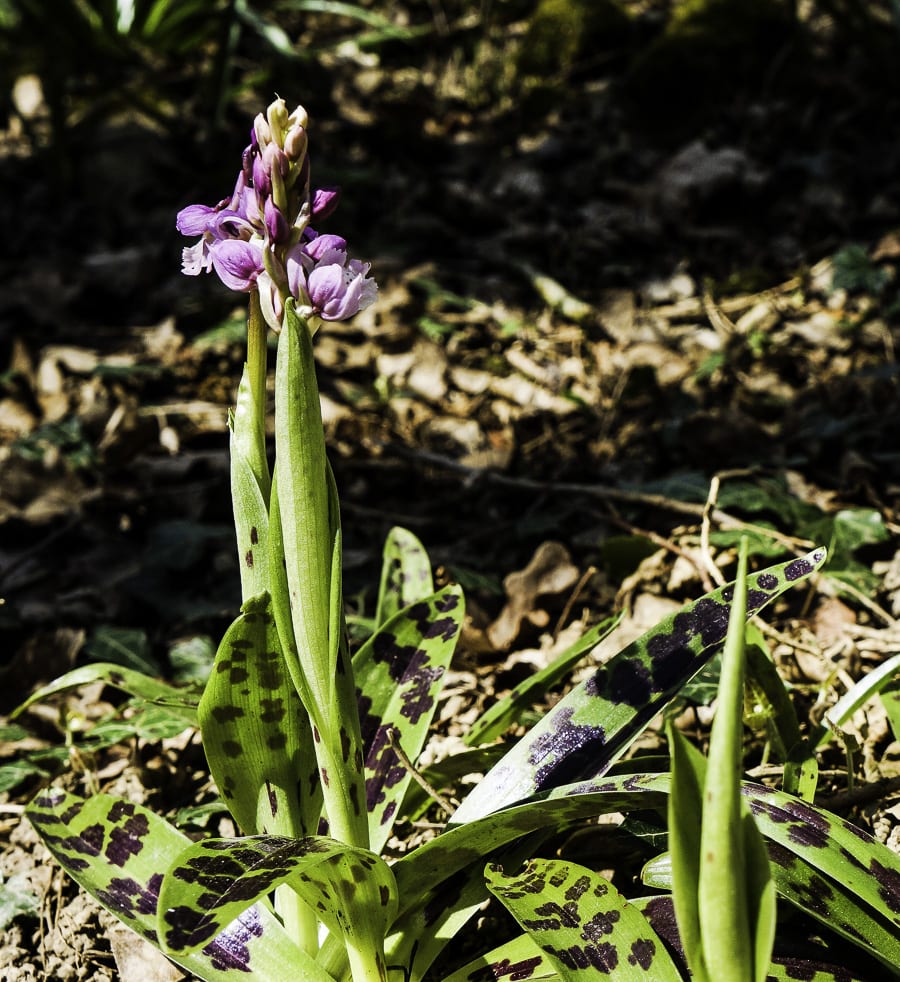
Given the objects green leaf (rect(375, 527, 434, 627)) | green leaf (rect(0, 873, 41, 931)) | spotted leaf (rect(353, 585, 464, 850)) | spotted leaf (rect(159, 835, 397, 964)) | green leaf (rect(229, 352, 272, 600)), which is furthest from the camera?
green leaf (rect(375, 527, 434, 627))

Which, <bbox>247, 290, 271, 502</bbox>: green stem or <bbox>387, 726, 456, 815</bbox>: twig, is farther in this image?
<bbox>387, 726, 456, 815</bbox>: twig

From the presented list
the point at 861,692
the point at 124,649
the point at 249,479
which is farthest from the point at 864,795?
the point at 124,649

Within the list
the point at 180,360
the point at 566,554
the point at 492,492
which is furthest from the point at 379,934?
the point at 180,360

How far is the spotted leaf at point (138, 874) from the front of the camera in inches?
47.3

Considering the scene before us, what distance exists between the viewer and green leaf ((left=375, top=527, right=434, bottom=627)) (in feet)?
5.86

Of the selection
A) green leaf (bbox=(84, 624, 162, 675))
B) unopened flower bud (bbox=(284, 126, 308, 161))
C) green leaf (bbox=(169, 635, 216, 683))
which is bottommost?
green leaf (bbox=(169, 635, 216, 683))

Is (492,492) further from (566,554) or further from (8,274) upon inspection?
(8,274)

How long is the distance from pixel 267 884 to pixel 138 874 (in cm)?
42

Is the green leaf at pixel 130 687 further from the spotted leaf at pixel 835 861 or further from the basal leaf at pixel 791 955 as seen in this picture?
the spotted leaf at pixel 835 861

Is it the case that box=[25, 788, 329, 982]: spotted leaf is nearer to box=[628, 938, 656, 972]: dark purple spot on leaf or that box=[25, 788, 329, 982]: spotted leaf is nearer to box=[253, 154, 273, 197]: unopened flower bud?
box=[628, 938, 656, 972]: dark purple spot on leaf

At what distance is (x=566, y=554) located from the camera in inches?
88.4

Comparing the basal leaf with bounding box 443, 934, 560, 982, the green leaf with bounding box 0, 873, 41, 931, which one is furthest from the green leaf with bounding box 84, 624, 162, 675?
the basal leaf with bounding box 443, 934, 560, 982

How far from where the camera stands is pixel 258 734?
4.05ft

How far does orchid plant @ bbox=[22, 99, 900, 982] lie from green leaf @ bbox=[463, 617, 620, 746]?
0.02m
